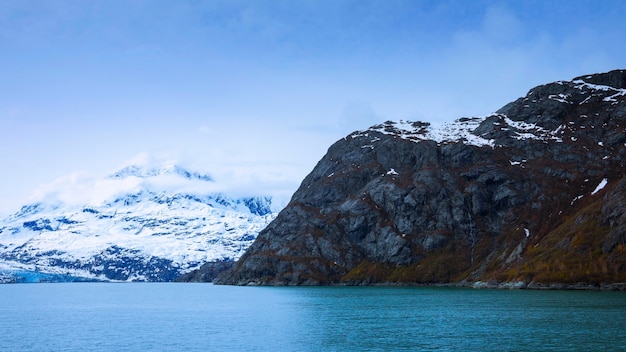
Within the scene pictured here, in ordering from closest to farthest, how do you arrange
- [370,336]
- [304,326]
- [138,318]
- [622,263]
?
1. [370,336]
2. [304,326]
3. [138,318]
4. [622,263]

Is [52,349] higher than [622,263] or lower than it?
lower

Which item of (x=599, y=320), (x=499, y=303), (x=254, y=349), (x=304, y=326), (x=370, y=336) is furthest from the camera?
(x=499, y=303)

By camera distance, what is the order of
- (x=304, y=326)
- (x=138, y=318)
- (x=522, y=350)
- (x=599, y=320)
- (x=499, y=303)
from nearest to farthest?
(x=522, y=350) → (x=599, y=320) → (x=304, y=326) → (x=138, y=318) → (x=499, y=303)

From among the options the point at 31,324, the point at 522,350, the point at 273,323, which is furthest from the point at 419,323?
the point at 31,324

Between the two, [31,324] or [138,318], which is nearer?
[31,324]

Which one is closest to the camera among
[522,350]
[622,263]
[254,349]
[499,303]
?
[522,350]

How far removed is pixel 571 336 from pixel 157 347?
2380 inches

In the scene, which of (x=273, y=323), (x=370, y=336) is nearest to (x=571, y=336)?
(x=370, y=336)

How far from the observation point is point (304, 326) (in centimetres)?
11481

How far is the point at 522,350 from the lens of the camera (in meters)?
79.5

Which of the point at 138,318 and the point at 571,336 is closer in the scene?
the point at 571,336

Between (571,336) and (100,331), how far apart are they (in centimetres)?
7875

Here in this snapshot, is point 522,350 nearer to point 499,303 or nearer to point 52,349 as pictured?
point 52,349

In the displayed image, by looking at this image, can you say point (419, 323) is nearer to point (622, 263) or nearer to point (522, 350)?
point (522, 350)
